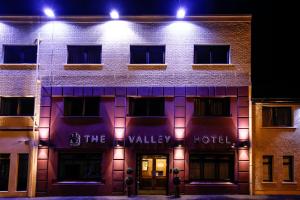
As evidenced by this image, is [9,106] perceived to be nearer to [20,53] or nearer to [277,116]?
[20,53]

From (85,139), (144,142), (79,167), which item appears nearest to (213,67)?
(144,142)

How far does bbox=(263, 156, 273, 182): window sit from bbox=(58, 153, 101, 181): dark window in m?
9.48

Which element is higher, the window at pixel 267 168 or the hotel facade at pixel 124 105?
the hotel facade at pixel 124 105

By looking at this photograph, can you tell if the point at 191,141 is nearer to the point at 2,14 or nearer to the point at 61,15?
the point at 61,15

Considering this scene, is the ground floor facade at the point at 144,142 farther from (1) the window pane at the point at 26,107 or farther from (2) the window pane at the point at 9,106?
(2) the window pane at the point at 9,106

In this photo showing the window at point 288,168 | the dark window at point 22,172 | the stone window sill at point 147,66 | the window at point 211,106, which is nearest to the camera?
the dark window at point 22,172

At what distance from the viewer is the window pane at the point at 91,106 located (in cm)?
2264

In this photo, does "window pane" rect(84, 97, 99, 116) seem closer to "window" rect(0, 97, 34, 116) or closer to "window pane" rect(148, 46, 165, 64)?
"window" rect(0, 97, 34, 116)

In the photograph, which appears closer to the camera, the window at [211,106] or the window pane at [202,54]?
the window at [211,106]

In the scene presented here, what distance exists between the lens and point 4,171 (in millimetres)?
22266

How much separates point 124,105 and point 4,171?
7.74 m

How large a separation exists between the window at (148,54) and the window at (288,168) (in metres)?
9.20

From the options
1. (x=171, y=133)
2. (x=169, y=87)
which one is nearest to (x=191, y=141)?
(x=171, y=133)

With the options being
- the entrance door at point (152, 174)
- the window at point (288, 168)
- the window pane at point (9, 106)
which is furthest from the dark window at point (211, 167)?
the window pane at point (9, 106)
